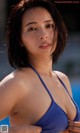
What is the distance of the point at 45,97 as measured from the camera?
1436 mm

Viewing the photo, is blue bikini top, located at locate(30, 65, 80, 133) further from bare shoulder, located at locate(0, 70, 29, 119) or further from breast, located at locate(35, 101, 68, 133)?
bare shoulder, located at locate(0, 70, 29, 119)

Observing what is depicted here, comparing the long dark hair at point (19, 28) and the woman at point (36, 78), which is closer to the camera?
the woman at point (36, 78)

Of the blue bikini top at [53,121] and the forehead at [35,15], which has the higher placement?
the forehead at [35,15]

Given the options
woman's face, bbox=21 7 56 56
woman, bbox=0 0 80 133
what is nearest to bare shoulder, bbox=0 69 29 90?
woman, bbox=0 0 80 133

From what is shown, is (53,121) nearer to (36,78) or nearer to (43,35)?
(36,78)

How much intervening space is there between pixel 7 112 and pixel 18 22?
34 centimetres

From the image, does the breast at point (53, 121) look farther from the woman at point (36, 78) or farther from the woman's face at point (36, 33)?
the woman's face at point (36, 33)

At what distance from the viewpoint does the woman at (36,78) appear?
1383 millimetres

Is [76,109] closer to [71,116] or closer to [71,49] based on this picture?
[71,116]

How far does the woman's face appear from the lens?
1.47m

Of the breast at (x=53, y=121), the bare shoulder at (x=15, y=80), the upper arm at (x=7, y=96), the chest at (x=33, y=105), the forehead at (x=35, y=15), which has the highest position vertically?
the forehead at (x=35, y=15)

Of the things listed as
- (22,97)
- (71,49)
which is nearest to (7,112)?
(22,97)

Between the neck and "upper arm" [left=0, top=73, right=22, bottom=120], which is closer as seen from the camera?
"upper arm" [left=0, top=73, right=22, bottom=120]

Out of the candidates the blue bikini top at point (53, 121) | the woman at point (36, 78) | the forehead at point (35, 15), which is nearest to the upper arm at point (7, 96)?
the woman at point (36, 78)
